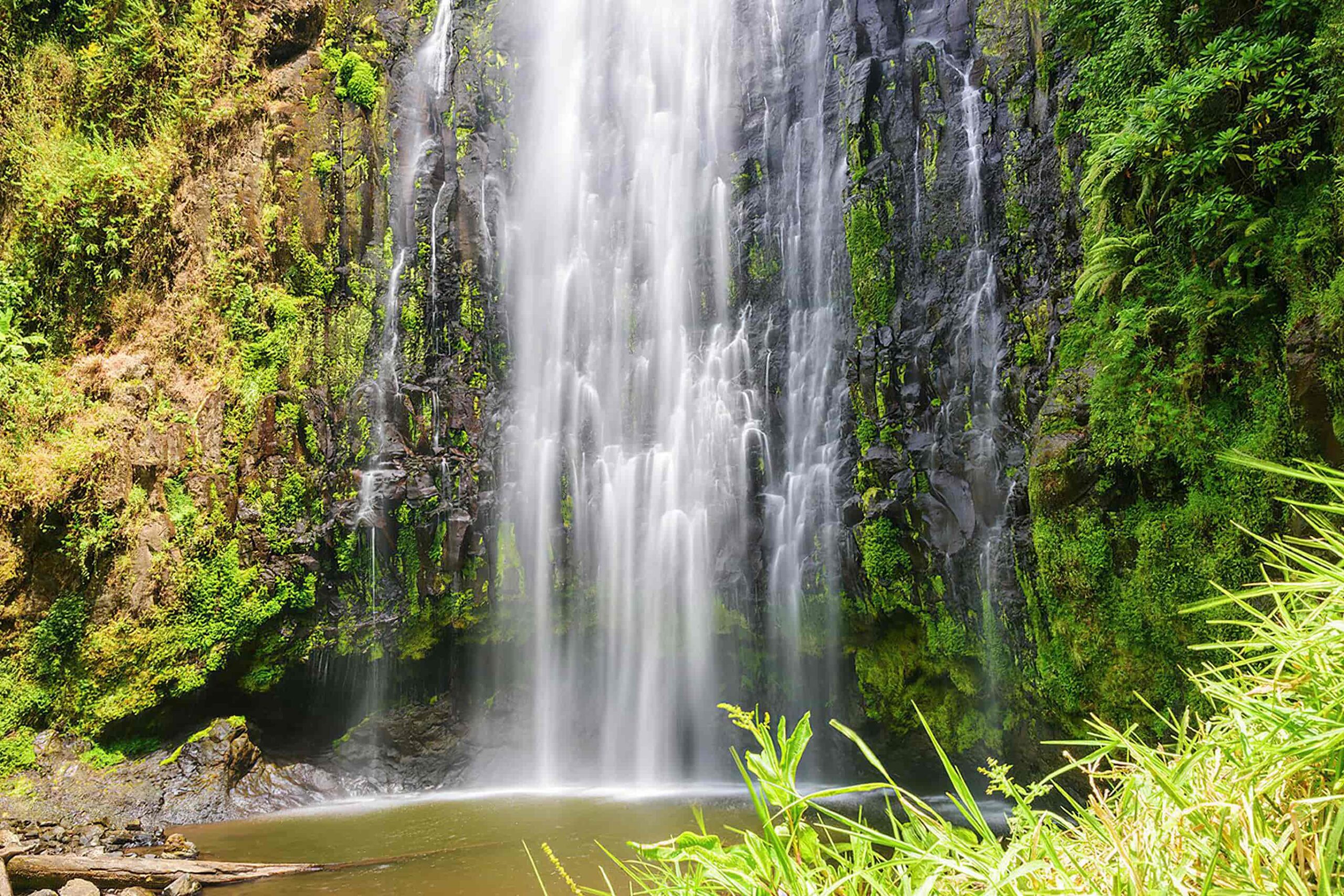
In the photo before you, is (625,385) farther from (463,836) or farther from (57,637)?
(57,637)

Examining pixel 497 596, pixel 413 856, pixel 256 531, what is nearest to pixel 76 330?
pixel 256 531

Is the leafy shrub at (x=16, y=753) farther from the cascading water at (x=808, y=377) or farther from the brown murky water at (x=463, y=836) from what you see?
the cascading water at (x=808, y=377)

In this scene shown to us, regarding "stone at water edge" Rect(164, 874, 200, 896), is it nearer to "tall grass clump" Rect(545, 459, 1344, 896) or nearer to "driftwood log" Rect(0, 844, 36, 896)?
"driftwood log" Rect(0, 844, 36, 896)

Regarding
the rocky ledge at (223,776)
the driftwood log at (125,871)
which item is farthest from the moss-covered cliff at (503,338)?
the driftwood log at (125,871)

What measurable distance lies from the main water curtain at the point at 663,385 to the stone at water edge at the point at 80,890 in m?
6.85

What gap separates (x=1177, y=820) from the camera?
98 cm

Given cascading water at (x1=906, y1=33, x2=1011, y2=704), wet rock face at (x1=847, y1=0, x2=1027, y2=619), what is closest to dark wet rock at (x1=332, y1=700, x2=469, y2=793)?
wet rock face at (x1=847, y1=0, x2=1027, y2=619)

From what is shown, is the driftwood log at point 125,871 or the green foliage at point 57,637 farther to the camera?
the green foliage at point 57,637

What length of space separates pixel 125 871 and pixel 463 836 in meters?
3.23

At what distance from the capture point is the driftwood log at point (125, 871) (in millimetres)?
6562

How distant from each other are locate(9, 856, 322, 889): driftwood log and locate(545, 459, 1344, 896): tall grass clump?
25.7 feet

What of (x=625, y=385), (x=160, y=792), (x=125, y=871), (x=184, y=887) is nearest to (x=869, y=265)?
(x=625, y=385)

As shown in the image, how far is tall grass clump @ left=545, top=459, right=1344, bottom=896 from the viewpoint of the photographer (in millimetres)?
886

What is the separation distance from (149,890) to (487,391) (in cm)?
860
